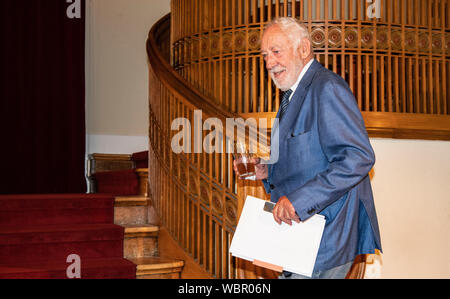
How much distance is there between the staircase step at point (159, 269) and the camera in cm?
292

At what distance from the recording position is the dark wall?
4.66 meters

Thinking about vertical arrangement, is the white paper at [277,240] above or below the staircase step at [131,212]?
above

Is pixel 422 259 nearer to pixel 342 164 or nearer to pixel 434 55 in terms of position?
pixel 434 55

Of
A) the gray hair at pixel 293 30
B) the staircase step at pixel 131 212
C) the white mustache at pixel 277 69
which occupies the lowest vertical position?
the staircase step at pixel 131 212

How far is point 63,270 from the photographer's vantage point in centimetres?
280

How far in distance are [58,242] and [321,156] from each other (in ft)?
7.23

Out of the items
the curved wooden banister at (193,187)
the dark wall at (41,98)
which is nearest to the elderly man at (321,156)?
the curved wooden banister at (193,187)

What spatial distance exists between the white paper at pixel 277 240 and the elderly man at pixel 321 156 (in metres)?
0.04

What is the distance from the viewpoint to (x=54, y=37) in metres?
4.89

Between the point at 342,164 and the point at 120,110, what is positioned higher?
the point at 120,110

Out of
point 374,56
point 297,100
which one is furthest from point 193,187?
point 297,100

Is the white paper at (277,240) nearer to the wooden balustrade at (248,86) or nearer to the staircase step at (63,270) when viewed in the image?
the wooden balustrade at (248,86)
